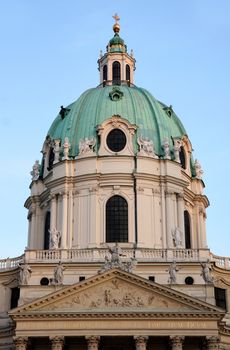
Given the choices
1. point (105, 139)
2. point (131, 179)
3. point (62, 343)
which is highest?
point (105, 139)

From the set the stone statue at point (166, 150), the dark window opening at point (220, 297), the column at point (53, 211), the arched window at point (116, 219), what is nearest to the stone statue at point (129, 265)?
the arched window at point (116, 219)

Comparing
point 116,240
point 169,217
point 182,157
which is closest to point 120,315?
point 116,240

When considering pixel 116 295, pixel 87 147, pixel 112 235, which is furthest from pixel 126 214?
pixel 116 295

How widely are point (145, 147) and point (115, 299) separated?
55.8ft

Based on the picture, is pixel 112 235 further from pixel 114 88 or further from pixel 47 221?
pixel 114 88

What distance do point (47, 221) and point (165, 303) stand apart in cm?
1745

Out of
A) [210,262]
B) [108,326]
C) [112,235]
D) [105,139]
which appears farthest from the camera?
[105,139]

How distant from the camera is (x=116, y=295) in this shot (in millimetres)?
46344

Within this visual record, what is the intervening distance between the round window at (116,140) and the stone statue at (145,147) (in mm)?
1425

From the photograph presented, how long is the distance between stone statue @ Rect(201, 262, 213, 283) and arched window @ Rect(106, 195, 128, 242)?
8.02 m

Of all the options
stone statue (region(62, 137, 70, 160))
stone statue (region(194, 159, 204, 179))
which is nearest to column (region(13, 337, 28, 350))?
stone statue (region(62, 137, 70, 160))

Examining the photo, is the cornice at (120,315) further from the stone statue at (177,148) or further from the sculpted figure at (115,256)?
the stone statue at (177,148)

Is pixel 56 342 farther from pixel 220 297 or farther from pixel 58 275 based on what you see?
pixel 220 297

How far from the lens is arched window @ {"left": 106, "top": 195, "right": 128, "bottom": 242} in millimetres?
55656
